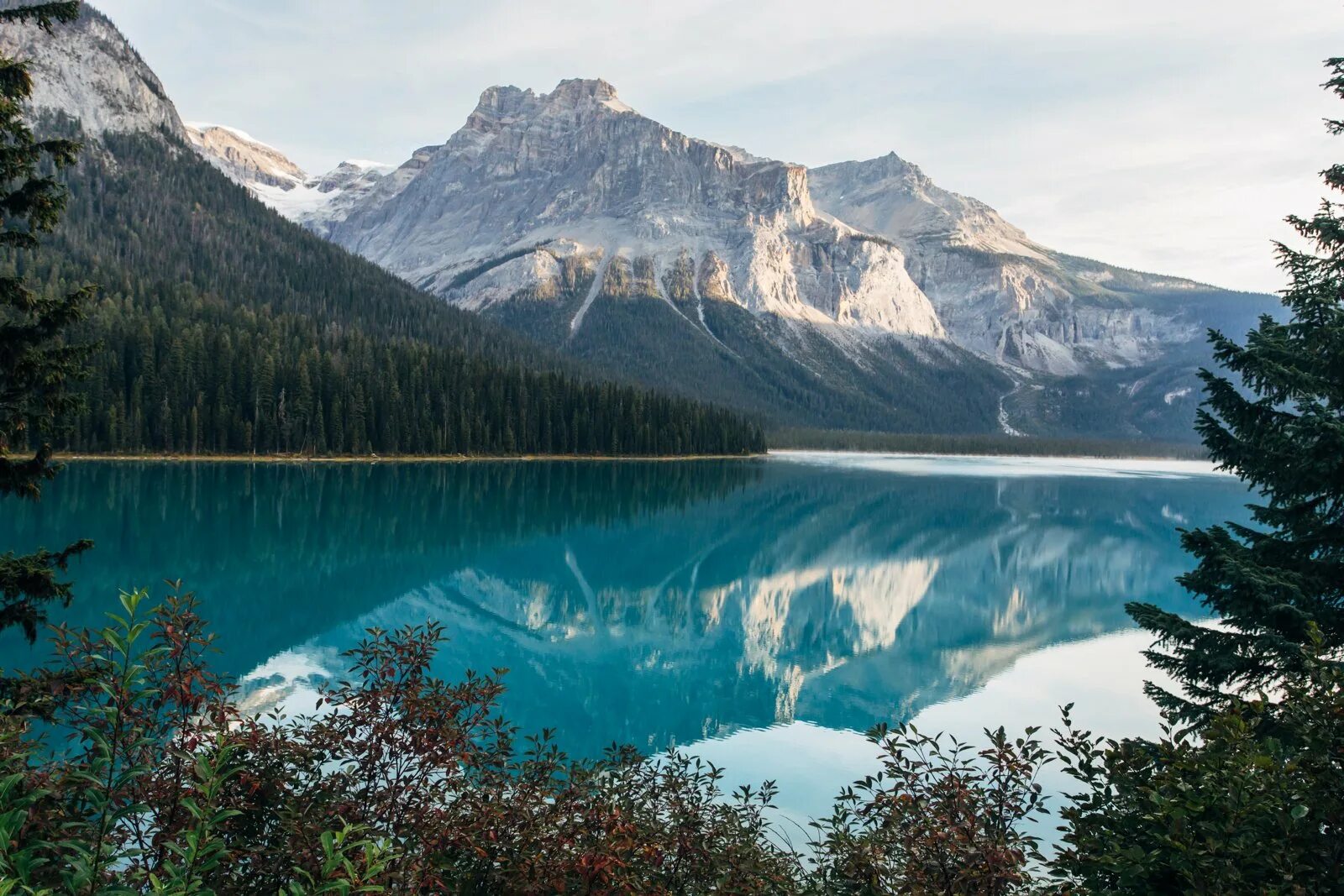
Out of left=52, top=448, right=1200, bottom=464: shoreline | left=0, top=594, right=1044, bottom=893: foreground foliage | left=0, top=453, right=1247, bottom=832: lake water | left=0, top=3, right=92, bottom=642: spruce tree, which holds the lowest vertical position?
left=0, top=453, right=1247, bottom=832: lake water

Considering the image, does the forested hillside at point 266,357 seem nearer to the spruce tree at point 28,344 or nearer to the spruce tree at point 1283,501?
the spruce tree at point 28,344

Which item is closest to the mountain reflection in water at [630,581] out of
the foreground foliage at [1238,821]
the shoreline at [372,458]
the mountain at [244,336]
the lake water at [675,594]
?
the lake water at [675,594]

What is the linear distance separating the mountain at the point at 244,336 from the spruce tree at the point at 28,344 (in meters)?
45.5

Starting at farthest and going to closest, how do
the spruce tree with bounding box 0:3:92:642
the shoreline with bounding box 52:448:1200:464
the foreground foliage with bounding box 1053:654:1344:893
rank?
the shoreline with bounding box 52:448:1200:464 < the spruce tree with bounding box 0:3:92:642 < the foreground foliage with bounding box 1053:654:1344:893

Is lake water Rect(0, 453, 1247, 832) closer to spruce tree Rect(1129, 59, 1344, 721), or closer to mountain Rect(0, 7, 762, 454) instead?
spruce tree Rect(1129, 59, 1344, 721)

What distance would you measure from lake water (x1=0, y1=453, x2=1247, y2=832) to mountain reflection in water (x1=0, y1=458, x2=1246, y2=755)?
0.19m

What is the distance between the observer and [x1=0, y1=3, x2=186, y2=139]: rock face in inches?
6688

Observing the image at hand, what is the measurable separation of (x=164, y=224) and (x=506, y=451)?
10472 cm

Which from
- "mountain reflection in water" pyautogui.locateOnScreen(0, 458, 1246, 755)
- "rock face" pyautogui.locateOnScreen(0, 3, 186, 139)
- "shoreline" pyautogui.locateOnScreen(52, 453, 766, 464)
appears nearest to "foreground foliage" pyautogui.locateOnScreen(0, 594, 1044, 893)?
"mountain reflection in water" pyautogui.locateOnScreen(0, 458, 1246, 755)

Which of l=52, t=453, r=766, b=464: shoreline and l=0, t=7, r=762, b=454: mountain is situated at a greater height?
l=0, t=7, r=762, b=454: mountain

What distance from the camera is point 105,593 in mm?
28094

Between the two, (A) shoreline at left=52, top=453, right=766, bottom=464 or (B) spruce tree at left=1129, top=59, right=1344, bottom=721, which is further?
(A) shoreline at left=52, top=453, right=766, bottom=464

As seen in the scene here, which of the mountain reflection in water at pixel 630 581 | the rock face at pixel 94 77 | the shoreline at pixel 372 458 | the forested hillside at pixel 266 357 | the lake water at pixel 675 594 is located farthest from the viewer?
the rock face at pixel 94 77

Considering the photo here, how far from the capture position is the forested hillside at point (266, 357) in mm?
88062
